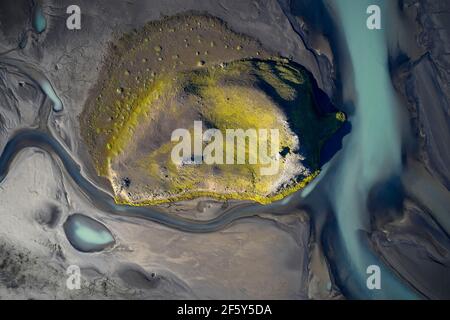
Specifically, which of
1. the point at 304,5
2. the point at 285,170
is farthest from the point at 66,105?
the point at 304,5

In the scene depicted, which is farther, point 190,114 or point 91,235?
point 91,235

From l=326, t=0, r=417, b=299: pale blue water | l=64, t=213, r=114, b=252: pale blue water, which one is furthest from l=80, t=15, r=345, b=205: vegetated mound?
l=64, t=213, r=114, b=252: pale blue water

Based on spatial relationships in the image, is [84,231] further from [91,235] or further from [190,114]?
[190,114]

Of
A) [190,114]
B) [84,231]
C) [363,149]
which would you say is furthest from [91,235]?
[363,149]

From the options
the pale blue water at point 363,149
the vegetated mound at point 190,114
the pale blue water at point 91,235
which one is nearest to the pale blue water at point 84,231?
the pale blue water at point 91,235
